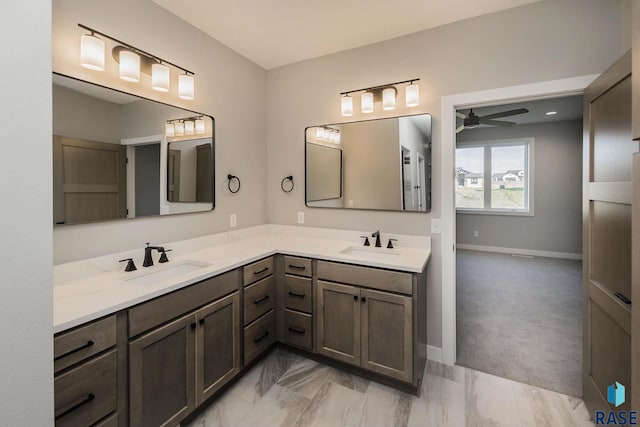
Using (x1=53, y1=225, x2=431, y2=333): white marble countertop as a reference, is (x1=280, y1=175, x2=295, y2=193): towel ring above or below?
above

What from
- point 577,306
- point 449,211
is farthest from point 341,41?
point 577,306

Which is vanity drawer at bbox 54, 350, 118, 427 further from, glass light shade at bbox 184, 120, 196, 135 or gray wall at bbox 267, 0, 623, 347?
gray wall at bbox 267, 0, 623, 347

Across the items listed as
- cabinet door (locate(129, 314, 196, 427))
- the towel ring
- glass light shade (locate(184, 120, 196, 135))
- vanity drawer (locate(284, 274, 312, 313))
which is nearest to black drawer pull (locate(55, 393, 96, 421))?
cabinet door (locate(129, 314, 196, 427))

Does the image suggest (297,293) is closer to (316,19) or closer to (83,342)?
(83,342)

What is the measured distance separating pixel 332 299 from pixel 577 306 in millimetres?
3278

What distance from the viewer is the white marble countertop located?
52.2 inches

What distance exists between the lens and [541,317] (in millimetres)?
3143

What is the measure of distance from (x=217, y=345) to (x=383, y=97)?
2322mm

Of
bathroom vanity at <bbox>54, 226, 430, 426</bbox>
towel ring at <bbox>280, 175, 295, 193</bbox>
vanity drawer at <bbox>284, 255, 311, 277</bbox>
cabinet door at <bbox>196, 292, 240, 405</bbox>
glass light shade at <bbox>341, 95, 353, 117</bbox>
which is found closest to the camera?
bathroom vanity at <bbox>54, 226, 430, 426</bbox>

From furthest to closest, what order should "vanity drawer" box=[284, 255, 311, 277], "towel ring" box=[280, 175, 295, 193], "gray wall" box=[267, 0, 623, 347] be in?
"towel ring" box=[280, 175, 295, 193] < "vanity drawer" box=[284, 255, 311, 277] < "gray wall" box=[267, 0, 623, 347]

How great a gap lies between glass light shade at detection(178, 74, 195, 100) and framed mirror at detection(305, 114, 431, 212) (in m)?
1.13

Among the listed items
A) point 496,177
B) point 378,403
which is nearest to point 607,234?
point 378,403

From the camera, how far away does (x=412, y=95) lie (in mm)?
2344

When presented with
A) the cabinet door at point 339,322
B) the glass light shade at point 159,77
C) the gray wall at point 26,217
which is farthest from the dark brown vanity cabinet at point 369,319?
the glass light shade at point 159,77
